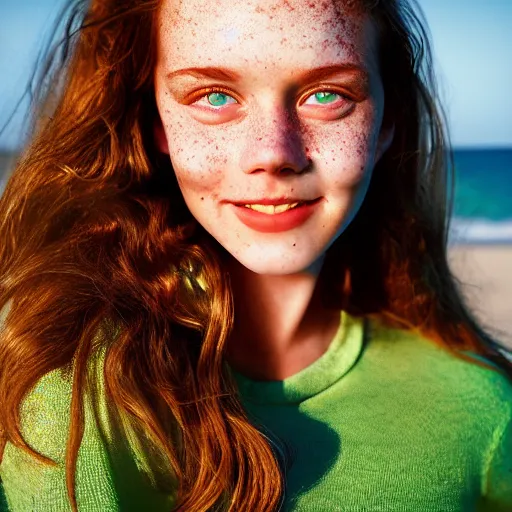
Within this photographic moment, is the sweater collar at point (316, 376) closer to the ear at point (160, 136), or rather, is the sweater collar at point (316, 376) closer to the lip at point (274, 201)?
the lip at point (274, 201)

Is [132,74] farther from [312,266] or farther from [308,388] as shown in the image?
[308,388]

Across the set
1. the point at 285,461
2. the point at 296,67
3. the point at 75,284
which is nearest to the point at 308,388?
the point at 285,461

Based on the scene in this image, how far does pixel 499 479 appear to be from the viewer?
1767 millimetres

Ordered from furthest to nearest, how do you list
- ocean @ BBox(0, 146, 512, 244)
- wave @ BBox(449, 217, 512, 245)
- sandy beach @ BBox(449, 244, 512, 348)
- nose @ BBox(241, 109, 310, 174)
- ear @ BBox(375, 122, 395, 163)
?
ocean @ BBox(0, 146, 512, 244)
wave @ BBox(449, 217, 512, 245)
sandy beach @ BBox(449, 244, 512, 348)
ear @ BBox(375, 122, 395, 163)
nose @ BBox(241, 109, 310, 174)

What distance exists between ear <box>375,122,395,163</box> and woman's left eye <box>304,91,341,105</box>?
25 centimetres

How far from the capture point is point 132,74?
1.70 meters

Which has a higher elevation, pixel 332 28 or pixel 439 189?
pixel 332 28

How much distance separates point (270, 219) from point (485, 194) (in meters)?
11.9

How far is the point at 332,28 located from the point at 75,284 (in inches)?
26.0

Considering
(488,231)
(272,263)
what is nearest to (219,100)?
(272,263)

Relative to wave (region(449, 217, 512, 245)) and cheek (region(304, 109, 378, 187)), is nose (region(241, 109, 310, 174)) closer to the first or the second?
cheek (region(304, 109, 378, 187))

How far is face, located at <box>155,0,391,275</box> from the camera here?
4.93 ft

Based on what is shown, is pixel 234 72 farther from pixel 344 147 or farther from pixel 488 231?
pixel 488 231

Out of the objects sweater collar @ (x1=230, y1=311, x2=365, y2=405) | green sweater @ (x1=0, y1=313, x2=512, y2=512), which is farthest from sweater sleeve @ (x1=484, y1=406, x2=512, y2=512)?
sweater collar @ (x1=230, y1=311, x2=365, y2=405)
